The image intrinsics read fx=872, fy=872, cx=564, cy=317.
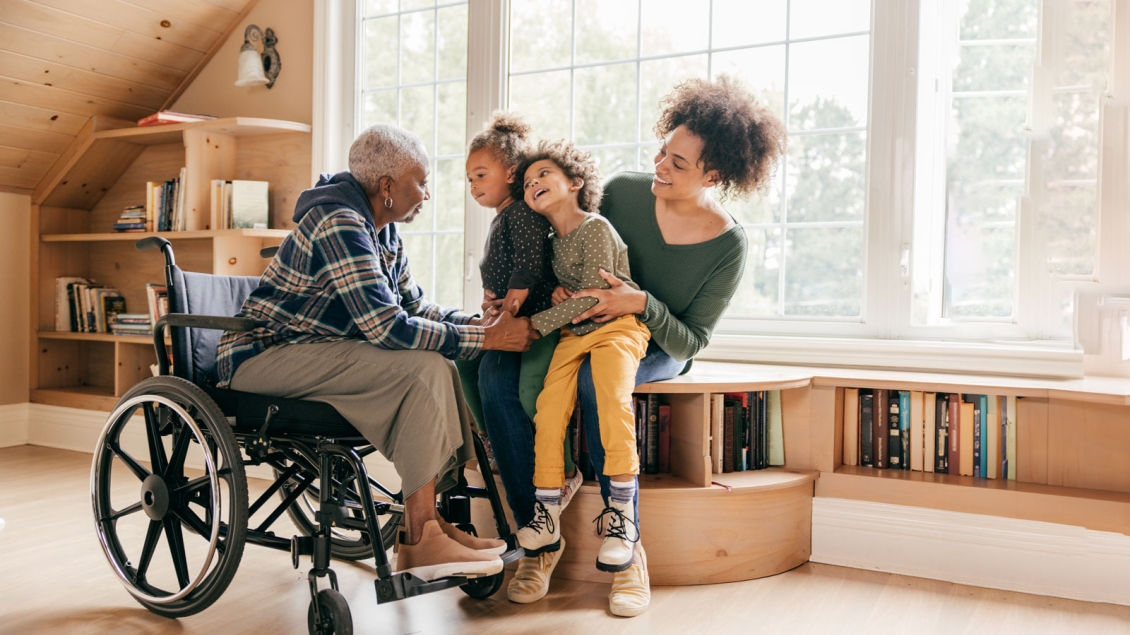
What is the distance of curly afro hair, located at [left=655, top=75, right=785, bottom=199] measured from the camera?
2.44m

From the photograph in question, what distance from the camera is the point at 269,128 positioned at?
3654 mm

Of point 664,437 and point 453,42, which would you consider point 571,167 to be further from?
point 453,42

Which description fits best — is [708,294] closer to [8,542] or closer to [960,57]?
[960,57]

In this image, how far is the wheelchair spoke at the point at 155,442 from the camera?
6.69ft

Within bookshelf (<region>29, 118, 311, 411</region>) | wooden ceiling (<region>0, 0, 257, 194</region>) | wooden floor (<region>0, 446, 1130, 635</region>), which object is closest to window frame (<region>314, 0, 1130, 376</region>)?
wooden floor (<region>0, 446, 1130, 635</region>)

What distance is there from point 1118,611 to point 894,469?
0.65 m

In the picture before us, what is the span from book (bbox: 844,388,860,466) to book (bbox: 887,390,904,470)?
9cm

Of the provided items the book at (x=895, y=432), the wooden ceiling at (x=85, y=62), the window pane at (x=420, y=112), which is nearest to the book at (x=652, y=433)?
the book at (x=895, y=432)

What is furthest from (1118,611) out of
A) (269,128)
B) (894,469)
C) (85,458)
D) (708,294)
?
(85,458)

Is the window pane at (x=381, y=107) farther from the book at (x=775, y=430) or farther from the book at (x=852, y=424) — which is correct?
the book at (x=852, y=424)

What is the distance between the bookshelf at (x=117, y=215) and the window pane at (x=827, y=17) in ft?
6.71

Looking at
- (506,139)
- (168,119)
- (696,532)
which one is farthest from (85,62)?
(696,532)

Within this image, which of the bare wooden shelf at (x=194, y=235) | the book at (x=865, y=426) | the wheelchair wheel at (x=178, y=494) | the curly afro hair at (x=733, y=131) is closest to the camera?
the wheelchair wheel at (x=178, y=494)

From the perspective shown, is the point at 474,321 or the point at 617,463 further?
the point at 474,321
